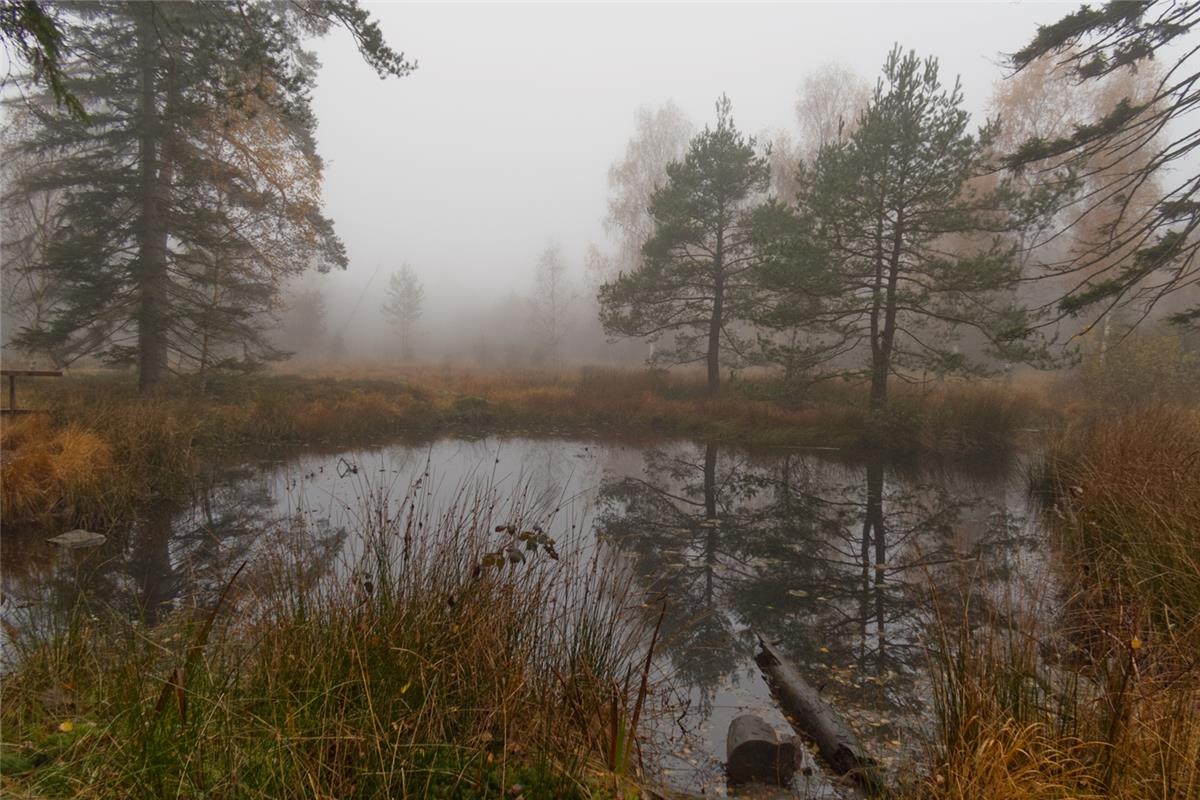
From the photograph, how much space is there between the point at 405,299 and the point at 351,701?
38.3 m

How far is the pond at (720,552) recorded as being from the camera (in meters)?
3.70

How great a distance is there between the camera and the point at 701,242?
17906 millimetres

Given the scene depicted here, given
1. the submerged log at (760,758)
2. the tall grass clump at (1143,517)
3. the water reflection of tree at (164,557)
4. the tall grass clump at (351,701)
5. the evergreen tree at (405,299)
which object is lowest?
the submerged log at (760,758)

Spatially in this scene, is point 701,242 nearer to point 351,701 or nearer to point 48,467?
point 48,467

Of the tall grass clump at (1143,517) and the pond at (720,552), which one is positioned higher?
the tall grass clump at (1143,517)

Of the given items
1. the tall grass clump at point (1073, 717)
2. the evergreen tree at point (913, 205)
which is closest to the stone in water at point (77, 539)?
the tall grass clump at point (1073, 717)

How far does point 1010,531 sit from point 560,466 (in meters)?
6.38

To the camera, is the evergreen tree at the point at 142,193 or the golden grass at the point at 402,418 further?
the evergreen tree at the point at 142,193

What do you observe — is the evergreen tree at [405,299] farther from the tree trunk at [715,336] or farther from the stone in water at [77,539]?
the stone in water at [77,539]

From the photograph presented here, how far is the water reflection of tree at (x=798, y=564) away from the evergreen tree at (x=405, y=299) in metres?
30.1

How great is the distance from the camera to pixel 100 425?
847 centimetres

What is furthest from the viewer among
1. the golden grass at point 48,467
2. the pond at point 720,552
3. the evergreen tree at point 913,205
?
the evergreen tree at point 913,205

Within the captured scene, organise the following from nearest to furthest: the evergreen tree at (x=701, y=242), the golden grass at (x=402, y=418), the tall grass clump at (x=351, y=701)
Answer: the tall grass clump at (x=351, y=701) < the golden grass at (x=402, y=418) < the evergreen tree at (x=701, y=242)

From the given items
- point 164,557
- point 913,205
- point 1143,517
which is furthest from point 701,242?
point 164,557
